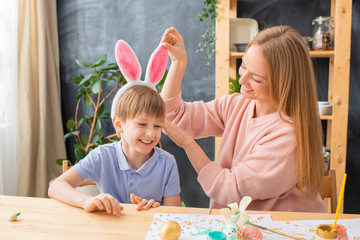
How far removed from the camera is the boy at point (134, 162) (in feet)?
4.46

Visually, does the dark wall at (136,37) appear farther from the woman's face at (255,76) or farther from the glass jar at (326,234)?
the glass jar at (326,234)

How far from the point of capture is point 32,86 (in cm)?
284

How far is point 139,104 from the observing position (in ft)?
4.46

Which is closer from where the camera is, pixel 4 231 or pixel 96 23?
pixel 4 231

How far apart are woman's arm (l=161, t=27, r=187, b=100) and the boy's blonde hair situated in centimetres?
16

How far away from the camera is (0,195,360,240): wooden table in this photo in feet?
3.26

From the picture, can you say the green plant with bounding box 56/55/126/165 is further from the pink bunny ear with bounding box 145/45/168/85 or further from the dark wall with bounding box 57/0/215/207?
the pink bunny ear with bounding box 145/45/168/85

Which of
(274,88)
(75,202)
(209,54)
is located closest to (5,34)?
(209,54)

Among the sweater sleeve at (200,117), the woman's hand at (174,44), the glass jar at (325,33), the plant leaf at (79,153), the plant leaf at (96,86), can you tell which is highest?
the glass jar at (325,33)

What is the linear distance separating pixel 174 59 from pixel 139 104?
290 millimetres

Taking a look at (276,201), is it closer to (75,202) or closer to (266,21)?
(75,202)

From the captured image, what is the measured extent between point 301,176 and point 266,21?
182 centimetres

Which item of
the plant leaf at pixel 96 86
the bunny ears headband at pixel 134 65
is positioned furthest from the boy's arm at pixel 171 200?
the plant leaf at pixel 96 86

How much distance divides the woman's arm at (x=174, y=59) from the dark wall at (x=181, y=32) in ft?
4.78
